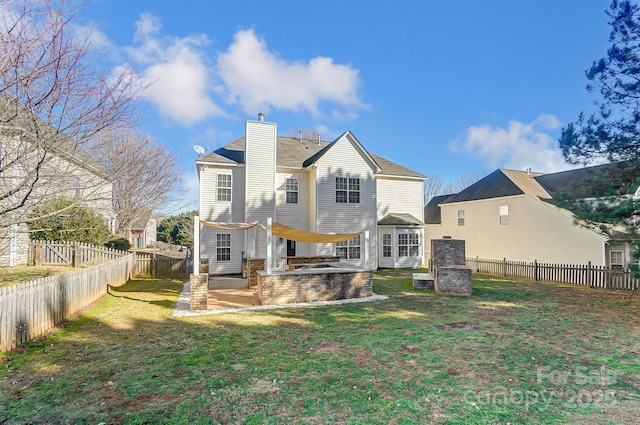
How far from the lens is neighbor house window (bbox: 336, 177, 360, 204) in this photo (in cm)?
1760

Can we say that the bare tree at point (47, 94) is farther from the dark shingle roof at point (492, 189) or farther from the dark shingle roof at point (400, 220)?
the dark shingle roof at point (492, 189)

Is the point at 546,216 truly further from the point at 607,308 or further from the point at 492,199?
the point at 607,308

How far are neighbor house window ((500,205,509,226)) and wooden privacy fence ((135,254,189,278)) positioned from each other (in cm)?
1983

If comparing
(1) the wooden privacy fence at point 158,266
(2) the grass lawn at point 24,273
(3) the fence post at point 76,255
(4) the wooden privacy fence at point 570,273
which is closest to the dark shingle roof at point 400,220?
(4) the wooden privacy fence at point 570,273

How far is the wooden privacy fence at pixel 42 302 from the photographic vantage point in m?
5.50

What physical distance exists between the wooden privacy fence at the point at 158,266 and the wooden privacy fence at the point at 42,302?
6339 millimetres

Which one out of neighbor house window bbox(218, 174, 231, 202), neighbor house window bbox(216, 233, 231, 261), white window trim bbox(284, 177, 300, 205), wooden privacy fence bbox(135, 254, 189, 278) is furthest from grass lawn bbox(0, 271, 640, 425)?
white window trim bbox(284, 177, 300, 205)

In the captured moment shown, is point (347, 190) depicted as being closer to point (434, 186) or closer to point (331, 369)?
point (331, 369)

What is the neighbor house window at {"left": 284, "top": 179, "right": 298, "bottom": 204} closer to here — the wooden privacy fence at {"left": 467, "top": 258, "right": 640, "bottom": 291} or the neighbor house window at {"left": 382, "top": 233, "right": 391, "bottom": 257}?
the neighbor house window at {"left": 382, "top": 233, "right": 391, "bottom": 257}

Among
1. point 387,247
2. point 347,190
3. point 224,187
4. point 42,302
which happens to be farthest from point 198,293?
point 387,247

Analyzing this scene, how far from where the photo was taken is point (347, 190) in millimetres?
17750

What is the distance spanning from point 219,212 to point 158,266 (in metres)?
4.21

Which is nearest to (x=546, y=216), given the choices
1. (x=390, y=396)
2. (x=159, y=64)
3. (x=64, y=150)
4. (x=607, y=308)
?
(x=607, y=308)

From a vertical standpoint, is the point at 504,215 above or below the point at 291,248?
above
